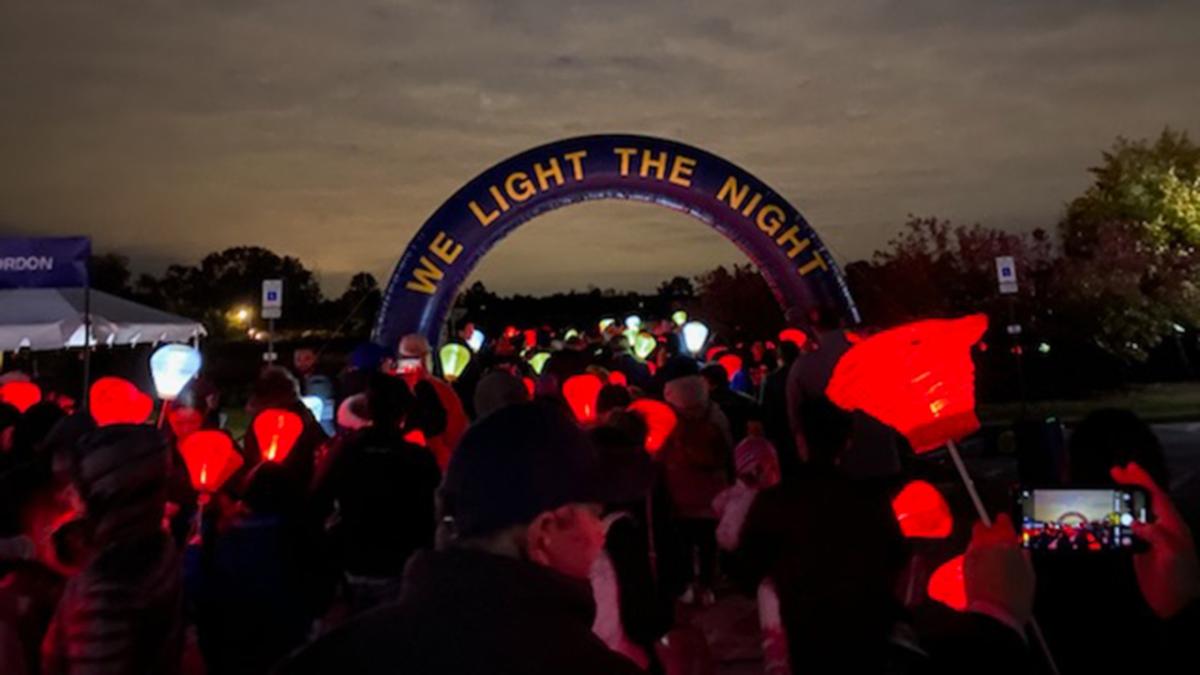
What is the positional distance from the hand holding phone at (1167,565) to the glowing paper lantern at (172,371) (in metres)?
6.41

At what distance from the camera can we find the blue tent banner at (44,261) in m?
10.9

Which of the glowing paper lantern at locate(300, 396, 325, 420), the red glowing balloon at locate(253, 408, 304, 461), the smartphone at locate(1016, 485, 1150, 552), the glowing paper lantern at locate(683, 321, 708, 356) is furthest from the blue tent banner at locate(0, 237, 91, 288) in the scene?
the glowing paper lantern at locate(683, 321, 708, 356)

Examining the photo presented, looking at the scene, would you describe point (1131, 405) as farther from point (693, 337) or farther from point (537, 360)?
point (537, 360)

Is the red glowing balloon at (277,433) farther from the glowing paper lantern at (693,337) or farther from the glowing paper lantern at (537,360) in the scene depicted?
the glowing paper lantern at (693,337)

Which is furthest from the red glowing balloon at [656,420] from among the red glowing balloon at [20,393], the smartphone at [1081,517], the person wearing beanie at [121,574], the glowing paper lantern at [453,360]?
the glowing paper lantern at [453,360]

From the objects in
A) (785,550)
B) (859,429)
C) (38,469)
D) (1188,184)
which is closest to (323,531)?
(38,469)

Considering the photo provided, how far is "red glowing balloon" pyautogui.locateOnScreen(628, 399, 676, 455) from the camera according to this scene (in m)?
7.26

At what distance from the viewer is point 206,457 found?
254 inches

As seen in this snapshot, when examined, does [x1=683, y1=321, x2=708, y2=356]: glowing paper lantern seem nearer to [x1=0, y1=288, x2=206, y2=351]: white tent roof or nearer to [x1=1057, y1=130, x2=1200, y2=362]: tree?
[x1=0, y1=288, x2=206, y2=351]: white tent roof

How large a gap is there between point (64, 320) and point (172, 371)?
408 inches

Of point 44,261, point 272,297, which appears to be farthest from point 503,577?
point 272,297

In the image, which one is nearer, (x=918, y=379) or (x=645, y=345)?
(x=918, y=379)

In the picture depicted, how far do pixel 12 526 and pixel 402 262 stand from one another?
12.7 metres

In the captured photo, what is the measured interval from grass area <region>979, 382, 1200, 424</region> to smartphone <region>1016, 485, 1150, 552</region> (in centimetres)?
2021
